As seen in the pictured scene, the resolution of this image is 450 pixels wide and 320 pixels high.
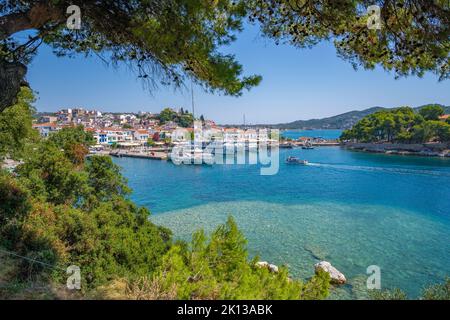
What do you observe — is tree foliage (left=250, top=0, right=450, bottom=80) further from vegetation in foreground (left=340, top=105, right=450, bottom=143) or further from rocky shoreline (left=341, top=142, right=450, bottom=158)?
vegetation in foreground (left=340, top=105, right=450, bottom=143)

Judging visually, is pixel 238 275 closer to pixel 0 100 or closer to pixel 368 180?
pixel 0 100

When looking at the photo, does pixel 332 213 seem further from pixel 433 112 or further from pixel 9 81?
pixel 433 112

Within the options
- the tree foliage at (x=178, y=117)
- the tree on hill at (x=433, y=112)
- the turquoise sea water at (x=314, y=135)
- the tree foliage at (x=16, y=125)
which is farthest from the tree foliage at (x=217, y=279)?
the turquoise sea water at (x=314, y=135)

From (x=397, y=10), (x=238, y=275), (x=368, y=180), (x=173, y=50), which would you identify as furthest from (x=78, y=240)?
(x=368, y=180)

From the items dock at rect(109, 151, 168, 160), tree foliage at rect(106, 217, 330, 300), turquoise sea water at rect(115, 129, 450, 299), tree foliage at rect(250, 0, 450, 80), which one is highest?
tree foliage at rect(250, 0, 450, 80)

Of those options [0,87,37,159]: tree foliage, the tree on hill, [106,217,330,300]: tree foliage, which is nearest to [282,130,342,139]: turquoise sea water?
the tree on hill

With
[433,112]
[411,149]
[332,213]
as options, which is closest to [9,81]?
[332,213]

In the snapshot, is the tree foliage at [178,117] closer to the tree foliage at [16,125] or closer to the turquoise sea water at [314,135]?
the turquoise sea water at [314,135]
